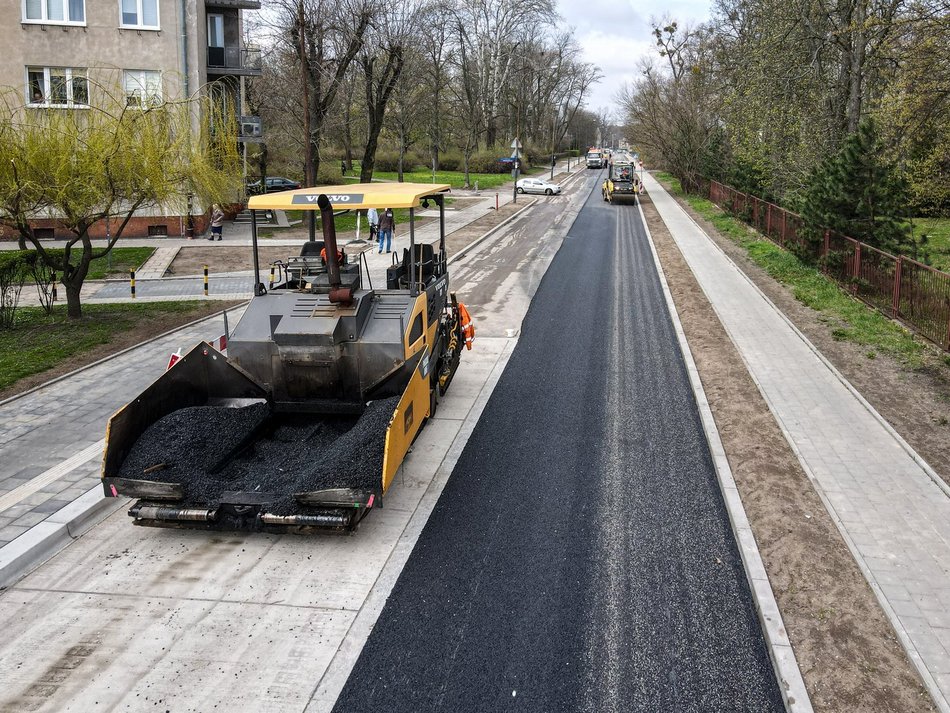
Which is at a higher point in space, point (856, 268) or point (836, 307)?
point (856, 268)

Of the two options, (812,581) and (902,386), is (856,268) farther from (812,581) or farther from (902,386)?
(812,581)

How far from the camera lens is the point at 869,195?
16625 mm

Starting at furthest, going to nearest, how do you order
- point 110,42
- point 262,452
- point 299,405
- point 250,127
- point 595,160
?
point 595,160 < point 250,127 < point 110,42 < point 299,405 < point 262,452

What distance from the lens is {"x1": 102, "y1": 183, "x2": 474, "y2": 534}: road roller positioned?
632 cm

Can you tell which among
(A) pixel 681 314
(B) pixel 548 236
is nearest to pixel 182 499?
(A) pixel 681 314

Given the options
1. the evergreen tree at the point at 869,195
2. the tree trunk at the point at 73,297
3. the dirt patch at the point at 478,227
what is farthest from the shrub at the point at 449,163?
the tree trunk at the point at 73,297

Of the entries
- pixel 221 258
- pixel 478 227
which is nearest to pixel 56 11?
pixel 221 258

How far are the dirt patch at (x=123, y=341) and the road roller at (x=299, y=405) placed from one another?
4324 mm

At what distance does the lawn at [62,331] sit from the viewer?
38.4 ft

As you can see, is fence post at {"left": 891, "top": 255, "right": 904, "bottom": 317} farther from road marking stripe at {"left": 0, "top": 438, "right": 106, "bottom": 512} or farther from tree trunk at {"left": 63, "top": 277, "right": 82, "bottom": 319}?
tree trunk at {"left": 63, "top": 277, "right": 82, "bottom": 319}

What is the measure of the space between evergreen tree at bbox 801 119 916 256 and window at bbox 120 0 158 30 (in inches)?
856

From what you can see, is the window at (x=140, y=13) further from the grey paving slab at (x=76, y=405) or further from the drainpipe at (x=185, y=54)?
the grey paving slab at (x=76, y=405)

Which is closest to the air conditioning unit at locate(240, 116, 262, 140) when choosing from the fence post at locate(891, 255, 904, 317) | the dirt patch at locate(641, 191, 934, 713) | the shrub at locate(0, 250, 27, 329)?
the shrub at locate(0, 250, 27, 329)

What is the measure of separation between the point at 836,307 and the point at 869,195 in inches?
120
